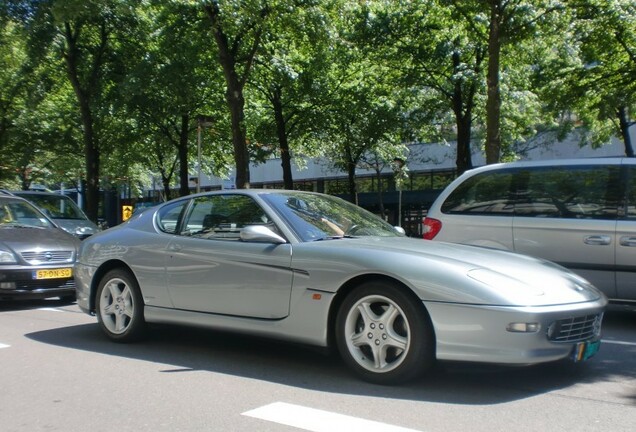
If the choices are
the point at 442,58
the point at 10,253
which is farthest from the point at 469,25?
the point at 10,253

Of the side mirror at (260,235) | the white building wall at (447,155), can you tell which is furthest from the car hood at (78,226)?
the white building wall at (447,155)

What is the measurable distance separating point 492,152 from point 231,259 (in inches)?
379

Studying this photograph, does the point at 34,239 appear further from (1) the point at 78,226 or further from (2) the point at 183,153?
(2) the point at 183,153

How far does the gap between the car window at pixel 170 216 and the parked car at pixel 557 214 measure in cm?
322

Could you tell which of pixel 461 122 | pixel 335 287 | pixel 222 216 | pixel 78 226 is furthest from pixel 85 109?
pixel 335 287

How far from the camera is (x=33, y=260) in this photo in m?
8.80

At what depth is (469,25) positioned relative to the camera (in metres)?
17.7

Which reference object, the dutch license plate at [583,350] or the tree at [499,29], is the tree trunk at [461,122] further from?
the dutch license plate at [583,350]

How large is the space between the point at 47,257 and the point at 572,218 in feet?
22.5

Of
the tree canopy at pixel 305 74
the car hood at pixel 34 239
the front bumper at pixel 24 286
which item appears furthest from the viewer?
the tree canopy at pixel 305 74

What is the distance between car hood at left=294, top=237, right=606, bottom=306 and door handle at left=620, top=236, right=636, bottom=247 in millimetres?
2173

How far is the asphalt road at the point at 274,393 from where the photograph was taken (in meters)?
3.94

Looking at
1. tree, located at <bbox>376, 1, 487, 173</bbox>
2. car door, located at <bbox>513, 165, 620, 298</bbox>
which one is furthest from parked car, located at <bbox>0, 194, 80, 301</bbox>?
tree, located at <bbox>376, 1, 487, 173</bbox>

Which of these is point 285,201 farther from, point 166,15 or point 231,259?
point 166,15
